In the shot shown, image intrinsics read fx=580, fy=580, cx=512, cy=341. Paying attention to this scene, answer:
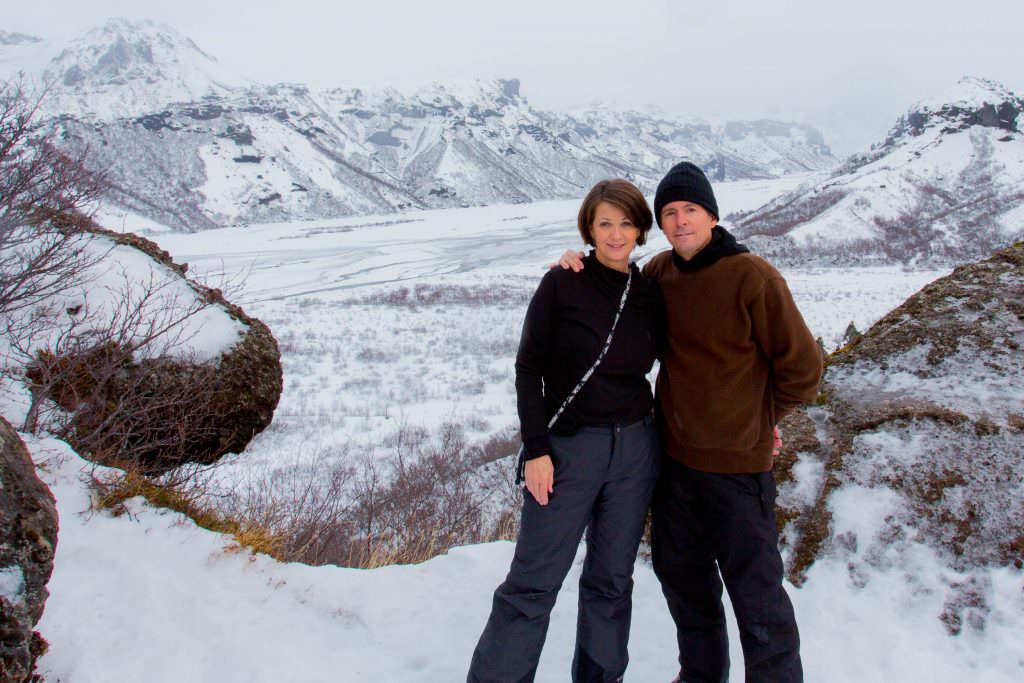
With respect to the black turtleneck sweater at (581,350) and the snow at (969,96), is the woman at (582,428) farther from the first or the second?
the snow at (969,96)

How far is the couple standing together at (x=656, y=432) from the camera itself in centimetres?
216

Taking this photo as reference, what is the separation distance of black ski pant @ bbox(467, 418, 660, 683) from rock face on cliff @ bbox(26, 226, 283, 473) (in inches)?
118

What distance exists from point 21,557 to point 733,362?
247 cm

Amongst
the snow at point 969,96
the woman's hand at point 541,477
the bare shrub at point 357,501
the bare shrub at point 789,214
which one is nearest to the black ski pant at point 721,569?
the woman's hand at point 541,477

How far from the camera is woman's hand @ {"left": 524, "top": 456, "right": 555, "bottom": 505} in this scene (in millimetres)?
2223

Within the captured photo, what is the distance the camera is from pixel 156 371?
5.08 m

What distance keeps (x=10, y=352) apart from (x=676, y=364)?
5031 mm

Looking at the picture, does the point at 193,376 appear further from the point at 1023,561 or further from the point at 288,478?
the point at 1023,561

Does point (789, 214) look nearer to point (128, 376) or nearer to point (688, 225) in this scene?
point (128, 376)

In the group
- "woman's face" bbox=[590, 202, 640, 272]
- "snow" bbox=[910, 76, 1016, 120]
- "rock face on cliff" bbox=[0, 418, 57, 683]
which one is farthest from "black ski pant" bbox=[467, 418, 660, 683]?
"snow" bbox=[910, 76, 1016, 120]

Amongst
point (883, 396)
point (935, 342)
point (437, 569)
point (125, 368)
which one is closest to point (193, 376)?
point (125, 368)

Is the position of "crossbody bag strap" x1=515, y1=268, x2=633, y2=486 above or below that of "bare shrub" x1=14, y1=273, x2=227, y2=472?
above

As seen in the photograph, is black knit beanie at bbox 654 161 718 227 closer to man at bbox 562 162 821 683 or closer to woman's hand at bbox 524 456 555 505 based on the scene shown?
man at bbox 562 162 821 683

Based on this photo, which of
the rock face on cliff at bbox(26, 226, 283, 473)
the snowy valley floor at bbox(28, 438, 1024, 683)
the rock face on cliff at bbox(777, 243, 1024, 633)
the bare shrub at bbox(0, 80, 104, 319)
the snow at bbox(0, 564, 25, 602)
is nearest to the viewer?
the snow at bbox(0, 564, 25, 602)
